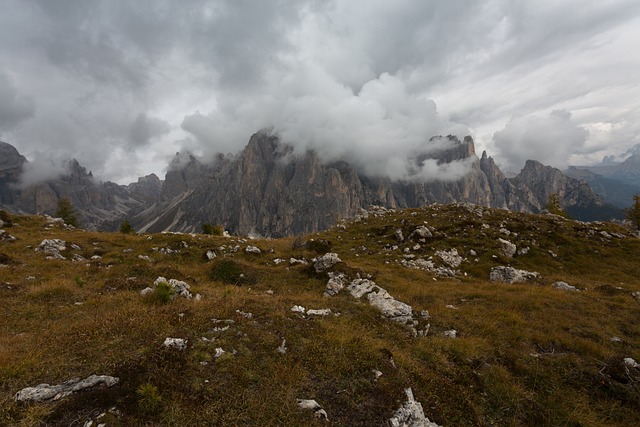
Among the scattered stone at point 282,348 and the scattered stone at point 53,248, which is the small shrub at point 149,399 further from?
the scattered stone at point 53,248

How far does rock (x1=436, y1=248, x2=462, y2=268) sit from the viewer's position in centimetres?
2828

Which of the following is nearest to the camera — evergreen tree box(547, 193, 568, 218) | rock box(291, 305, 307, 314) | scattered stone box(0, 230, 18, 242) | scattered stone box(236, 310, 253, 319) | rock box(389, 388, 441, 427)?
rock box(389, 388, 441, 427)

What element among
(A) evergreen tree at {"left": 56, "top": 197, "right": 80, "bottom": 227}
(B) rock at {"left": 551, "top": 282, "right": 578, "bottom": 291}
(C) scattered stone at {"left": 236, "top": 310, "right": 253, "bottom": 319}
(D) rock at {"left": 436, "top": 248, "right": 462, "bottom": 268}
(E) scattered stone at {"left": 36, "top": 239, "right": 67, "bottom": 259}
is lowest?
(B) rock at {"left": 551, "top": 282, "right": 578, "bottom": 291}

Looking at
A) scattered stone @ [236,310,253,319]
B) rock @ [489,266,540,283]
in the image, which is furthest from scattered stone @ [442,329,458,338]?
rock @ [489,266,540,283]

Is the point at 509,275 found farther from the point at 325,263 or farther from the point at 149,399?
the point at 149,399

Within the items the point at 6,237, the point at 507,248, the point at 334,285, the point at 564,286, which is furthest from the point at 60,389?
the point at 507,248

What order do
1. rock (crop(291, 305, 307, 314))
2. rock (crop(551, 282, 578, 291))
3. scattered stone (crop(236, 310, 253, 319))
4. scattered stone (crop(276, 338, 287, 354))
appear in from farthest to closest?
1. rock (crop(551, 282, 578, 291))
2. rock (crop(291, 305, 307, 314))
3. scattered stone (crop(236, 310, 253, 319))
4. scattered stone (crop(276, 338, 287, 354))

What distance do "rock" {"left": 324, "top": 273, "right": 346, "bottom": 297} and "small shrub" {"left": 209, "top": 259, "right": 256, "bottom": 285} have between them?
5516 mm

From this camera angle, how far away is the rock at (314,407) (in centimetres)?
649

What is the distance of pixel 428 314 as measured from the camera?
13.8 meters

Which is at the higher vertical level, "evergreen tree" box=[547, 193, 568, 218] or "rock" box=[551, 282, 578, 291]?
"evergreen tree" box=[547, 193, 568, 218]

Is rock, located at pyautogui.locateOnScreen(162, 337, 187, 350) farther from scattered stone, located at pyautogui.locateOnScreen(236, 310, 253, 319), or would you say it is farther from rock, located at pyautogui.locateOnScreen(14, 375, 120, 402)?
scattered stone, located at pyautogui.locateOnScreen(236, 310, 253, 319)

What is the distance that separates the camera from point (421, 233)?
34.6 m

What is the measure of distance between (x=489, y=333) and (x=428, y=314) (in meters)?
2.50
